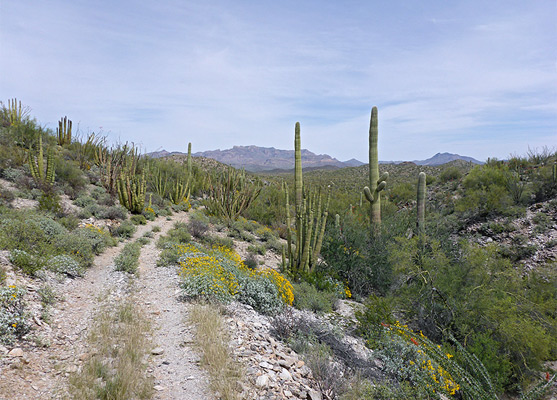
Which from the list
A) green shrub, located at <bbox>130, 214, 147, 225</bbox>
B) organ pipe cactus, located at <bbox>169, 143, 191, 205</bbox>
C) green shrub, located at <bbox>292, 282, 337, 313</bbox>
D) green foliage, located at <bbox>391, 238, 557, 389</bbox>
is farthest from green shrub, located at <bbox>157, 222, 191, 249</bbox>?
green foliage, located at <bbox>391, 238, 557, 389</bbox>

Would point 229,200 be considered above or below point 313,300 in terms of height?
above

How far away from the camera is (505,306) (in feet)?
17.9

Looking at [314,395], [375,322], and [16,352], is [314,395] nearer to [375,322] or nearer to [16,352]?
[375,322]

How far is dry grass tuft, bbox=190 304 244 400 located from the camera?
337 cm

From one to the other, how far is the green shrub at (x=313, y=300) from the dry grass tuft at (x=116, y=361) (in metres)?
3.27

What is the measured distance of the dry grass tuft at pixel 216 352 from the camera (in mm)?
3367

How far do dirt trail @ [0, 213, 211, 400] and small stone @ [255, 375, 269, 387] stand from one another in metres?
0.59

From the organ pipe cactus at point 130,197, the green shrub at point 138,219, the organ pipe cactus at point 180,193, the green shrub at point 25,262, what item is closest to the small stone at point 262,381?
the green shrub at point 25,262

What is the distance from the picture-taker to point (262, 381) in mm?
3609

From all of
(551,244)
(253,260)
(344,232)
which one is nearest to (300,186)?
(344,232)

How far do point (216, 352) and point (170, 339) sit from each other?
101 cm

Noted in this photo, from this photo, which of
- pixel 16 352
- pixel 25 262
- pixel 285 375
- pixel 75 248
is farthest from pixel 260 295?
pixel 75 248

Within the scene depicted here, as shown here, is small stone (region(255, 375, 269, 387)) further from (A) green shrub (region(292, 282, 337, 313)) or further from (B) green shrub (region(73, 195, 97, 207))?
(B) green shrub (region(73, 195, 97, 207))

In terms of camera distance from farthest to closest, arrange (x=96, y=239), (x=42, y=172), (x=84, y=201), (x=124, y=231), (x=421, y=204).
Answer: (x=84, y=201) → (x=42, y=172) → (x=124, y=231) → (x=421, y=204) → (x=96, y=239)
